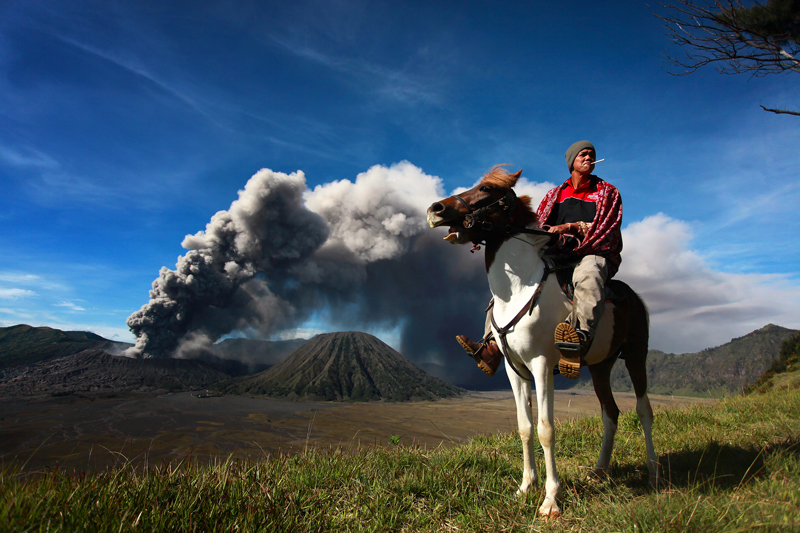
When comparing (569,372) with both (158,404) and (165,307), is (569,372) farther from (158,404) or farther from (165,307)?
(165,307)

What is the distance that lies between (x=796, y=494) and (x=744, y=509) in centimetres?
51

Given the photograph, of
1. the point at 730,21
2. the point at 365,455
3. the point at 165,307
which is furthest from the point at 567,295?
the point at 165,307

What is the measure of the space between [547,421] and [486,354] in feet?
2.75

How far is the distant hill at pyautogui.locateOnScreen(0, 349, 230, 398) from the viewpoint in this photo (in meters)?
84.1

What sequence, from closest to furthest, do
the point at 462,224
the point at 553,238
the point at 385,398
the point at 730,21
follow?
the point at 462,224, the point at 553,238, the point at 730,21, the point at 385,398

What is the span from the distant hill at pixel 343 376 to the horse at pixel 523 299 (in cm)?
8751

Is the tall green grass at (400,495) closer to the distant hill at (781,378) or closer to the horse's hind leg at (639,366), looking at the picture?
the horse's hind leg at (639,366)

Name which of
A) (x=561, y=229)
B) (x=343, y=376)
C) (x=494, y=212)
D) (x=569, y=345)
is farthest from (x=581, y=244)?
(x=343, y=376)

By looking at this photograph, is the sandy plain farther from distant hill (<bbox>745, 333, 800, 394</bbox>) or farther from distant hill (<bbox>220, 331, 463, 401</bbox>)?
distant hill (<bbox>220, 331, 463, 401</bbox>)

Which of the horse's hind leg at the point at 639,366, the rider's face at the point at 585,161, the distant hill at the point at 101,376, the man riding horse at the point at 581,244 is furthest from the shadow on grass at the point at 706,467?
the distant hill at the point at 101,376

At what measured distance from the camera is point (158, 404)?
63.5 metres

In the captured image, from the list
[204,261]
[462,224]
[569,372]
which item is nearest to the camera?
[569,372]

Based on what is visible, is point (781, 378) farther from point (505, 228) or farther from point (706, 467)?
point (505, 228)

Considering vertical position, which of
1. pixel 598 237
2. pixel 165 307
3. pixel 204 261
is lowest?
pixel 598 237
